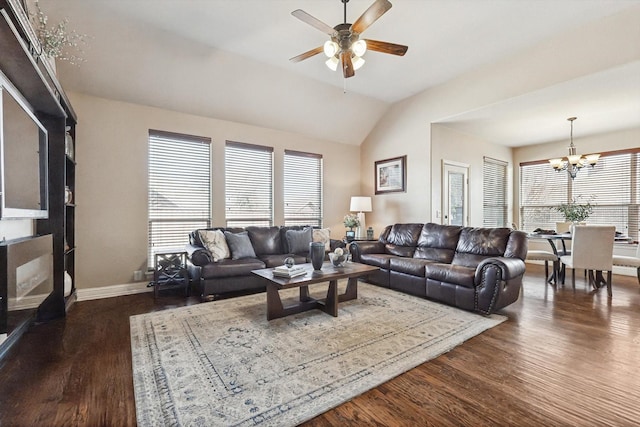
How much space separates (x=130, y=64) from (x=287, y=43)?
205 cm

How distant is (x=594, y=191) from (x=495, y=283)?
5013mm

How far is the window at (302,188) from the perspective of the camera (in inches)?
226

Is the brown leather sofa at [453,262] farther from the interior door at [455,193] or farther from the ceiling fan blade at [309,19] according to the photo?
the ceiling fan blade at [309,19]

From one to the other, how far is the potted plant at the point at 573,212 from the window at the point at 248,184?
18.3 ft

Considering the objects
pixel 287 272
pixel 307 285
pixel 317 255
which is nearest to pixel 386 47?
pixel 317 255

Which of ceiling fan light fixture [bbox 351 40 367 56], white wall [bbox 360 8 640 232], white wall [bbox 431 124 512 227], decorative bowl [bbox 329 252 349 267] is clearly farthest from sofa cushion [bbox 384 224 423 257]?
ceiling fan light fixture [bbox 351 40 367 56]

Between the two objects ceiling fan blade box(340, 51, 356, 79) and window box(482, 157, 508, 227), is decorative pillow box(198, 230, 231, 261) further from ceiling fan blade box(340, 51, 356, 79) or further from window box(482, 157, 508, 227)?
window box(482, 157, 508, 227)

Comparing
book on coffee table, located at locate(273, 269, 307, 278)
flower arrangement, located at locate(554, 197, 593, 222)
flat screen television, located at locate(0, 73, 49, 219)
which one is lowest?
book on coffee table, located at locate(273, 269, 307, 278)

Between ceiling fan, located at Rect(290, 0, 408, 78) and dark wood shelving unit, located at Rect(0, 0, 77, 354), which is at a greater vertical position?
ceiling fan, located at Rect(290, 0, 408, 78)

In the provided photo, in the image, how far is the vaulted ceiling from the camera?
3113 mm

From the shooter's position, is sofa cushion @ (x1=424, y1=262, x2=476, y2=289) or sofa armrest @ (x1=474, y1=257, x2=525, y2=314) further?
sofa cushion @ (x1=424, y1=262, x2=476, y2=289)

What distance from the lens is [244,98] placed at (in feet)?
15.5

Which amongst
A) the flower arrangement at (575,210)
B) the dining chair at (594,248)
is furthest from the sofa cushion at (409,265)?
the flower arrangement at (575,210)

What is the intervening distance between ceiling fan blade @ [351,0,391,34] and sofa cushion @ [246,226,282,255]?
3.25 m
